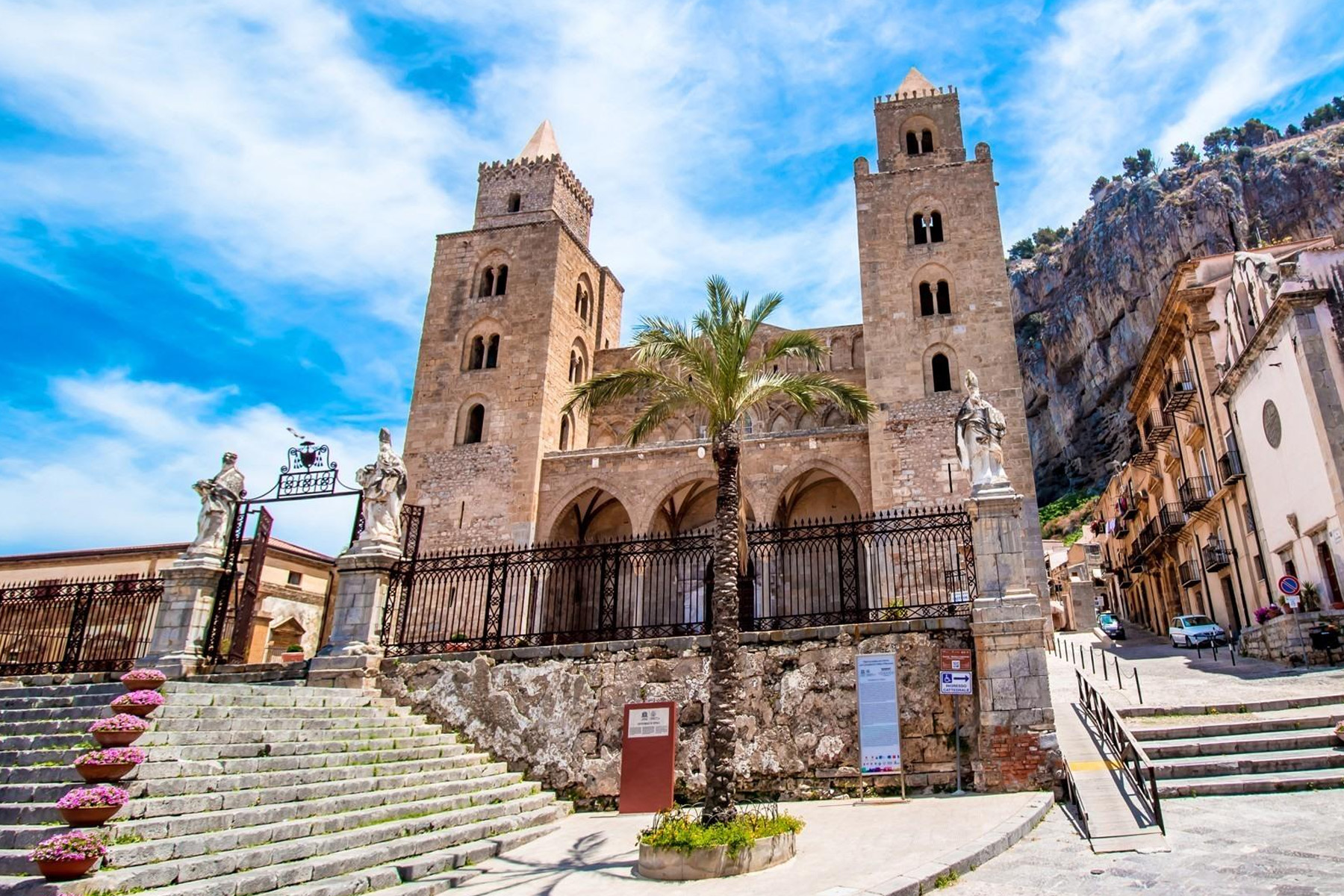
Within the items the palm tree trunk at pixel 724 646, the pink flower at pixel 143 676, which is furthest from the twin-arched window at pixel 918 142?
the pink flower at pixel 143 676

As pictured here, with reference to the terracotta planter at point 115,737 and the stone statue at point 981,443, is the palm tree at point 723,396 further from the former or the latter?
the terracotta planter at point 115,737

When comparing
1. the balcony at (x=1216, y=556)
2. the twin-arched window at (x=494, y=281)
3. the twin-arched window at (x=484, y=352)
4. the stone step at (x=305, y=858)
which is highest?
the twin-arched window at (x=494, y=281)

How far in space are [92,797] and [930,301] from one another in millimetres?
24037

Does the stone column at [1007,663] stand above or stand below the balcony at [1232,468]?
below

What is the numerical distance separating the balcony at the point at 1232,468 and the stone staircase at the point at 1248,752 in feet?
44.5

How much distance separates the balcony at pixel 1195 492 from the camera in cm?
2523

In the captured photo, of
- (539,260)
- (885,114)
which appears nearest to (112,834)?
(539,260)

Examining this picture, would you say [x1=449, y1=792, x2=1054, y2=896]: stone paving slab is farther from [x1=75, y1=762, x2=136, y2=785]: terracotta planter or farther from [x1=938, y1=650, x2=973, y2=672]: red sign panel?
[x1=75, y1=762, x2=136, y2=785]: terracotta planter

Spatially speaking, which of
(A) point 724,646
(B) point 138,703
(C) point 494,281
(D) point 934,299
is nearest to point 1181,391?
(D) point 934,299

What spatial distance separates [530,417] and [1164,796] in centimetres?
2085

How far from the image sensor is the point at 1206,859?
20.4ft

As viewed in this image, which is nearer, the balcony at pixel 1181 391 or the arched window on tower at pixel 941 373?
the arched window on tower at pixel 941 373

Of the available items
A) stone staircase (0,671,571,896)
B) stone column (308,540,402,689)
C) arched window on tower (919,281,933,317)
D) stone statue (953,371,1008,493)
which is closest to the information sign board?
stone statue (953,371,1008,493)

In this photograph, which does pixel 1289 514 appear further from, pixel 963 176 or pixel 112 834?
pixel 112 834
